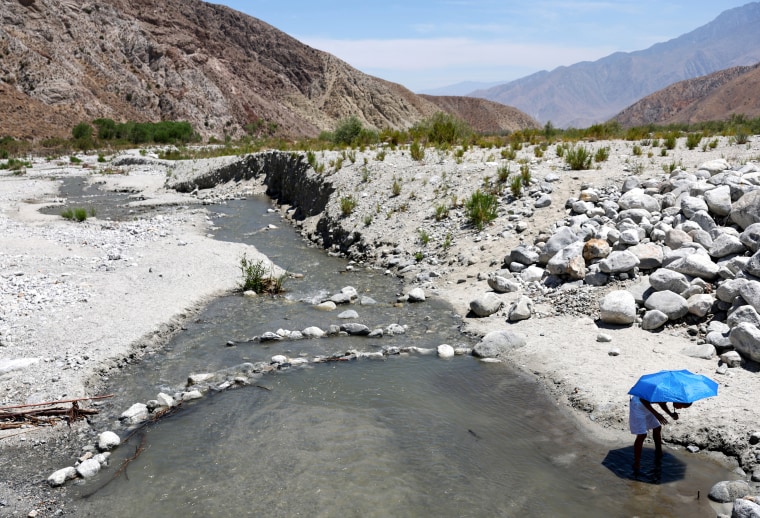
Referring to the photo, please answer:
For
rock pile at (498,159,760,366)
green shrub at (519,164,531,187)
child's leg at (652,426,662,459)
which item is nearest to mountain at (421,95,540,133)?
green shrub at (519,164,531,187)

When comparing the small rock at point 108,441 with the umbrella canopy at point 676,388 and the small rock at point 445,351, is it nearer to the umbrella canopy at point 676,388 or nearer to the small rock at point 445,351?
the small rock at point 445,351

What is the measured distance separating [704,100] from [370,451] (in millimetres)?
166269

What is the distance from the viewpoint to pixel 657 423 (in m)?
5.58

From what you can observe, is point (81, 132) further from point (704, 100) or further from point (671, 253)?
point (704, 100)

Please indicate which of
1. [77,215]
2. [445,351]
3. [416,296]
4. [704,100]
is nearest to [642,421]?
[445,351]

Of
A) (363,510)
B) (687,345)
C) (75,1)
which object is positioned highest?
(75,1)

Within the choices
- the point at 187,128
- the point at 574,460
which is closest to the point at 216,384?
the point at 574,460

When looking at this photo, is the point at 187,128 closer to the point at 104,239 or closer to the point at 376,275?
the point at 104,239

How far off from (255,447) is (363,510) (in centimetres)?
163

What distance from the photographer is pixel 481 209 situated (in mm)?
13727

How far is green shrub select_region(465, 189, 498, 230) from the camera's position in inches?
536

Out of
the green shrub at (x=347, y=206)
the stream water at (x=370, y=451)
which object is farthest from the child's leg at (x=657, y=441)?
the green shrub at (x=347, y=206)

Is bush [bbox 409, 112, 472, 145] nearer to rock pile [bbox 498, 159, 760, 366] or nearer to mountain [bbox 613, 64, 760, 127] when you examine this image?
rock pile [bbox 498, 159, 760, 366]

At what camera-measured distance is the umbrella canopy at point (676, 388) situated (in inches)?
198
